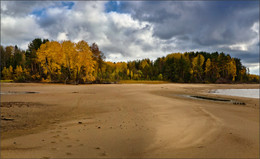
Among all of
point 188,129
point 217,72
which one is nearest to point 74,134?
point 188,129

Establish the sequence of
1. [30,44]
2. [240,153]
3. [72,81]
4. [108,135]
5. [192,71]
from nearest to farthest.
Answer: [240,153] → [108,135] → [72,81] → [30,44] → [192,71]

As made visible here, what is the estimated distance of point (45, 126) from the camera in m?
5.54

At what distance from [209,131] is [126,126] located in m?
3.04

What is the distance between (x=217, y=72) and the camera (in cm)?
8525

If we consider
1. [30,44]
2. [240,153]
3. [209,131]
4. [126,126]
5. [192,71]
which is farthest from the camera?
[192,71]

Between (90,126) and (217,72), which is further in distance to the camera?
(217,72)

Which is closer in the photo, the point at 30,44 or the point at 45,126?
the point at 45,126

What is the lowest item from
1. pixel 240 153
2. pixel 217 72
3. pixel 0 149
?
pixel 240 153

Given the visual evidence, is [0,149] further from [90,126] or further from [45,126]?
[90,126]

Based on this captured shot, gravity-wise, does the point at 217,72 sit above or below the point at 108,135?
above

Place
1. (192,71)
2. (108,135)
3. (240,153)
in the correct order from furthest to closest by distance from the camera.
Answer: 1. (192,71)
2. (108,135)
3. (240,153)

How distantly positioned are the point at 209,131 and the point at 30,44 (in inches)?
2378

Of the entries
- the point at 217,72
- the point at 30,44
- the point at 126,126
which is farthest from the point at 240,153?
the point at 217,72

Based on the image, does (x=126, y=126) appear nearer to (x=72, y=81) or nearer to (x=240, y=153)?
(x=240, y=153)
